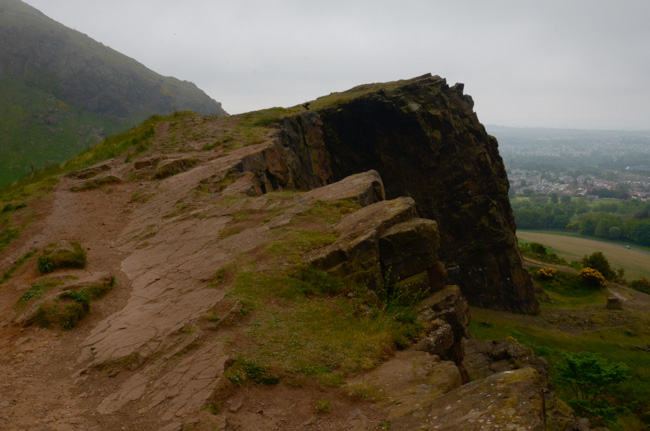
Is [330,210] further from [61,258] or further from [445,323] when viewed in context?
[61,258]

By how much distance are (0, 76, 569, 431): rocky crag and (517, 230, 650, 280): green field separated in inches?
2745

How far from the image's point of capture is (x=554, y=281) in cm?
5091

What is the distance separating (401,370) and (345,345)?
48.7 inches

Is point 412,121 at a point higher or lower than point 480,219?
higher

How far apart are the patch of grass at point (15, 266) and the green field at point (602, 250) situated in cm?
8040

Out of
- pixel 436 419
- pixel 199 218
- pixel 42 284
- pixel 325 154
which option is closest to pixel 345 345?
pixel 436 419

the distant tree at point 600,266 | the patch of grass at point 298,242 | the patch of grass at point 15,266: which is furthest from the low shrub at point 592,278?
the patch of grass at point 15,266

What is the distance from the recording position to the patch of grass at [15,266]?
1117 centimetres

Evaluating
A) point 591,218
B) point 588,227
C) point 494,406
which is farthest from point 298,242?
point 591,218

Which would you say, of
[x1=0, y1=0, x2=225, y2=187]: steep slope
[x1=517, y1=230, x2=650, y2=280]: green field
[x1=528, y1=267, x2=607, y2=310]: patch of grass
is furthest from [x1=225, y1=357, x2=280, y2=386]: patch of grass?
[x1=517, y1=230, x2=650, y2=280]: green field

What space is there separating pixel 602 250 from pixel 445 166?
70.4 metres

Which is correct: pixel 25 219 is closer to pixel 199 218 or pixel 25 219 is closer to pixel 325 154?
pixel 199 218

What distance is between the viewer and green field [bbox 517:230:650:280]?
7444cm

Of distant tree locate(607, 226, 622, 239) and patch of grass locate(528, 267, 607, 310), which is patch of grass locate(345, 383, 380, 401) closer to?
patch of grass locate(528, 267, 607, 310)
